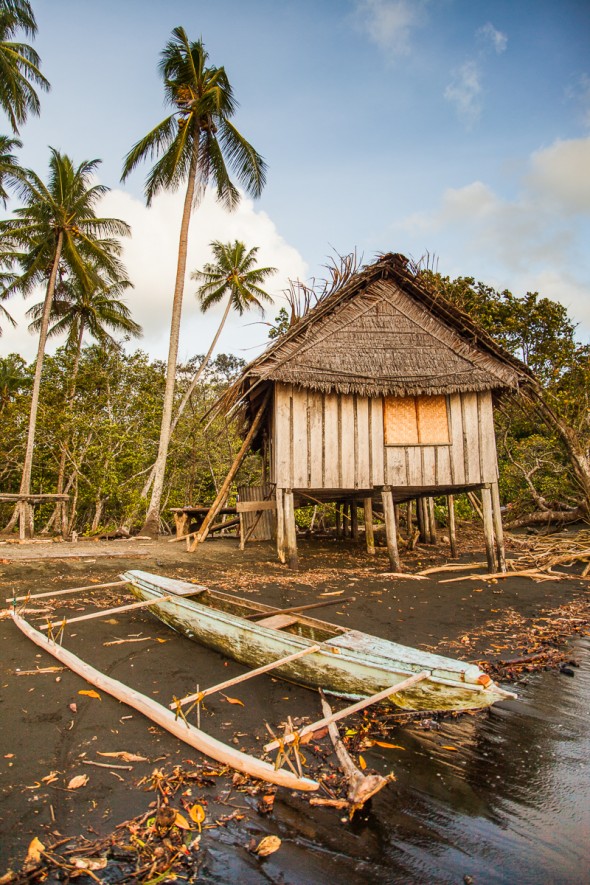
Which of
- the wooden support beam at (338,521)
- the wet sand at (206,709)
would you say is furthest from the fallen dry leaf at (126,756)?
the wooden support beam at (338,521)

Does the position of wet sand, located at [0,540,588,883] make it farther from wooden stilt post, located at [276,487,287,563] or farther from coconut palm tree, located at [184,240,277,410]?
coconut palm tree, located at [184,240,277,410]

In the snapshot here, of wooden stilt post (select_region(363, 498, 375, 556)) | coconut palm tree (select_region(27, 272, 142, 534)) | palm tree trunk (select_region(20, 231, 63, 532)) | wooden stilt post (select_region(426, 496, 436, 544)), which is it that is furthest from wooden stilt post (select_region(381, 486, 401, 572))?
coconut palm tree (select_region(27, 272, 142, 534))

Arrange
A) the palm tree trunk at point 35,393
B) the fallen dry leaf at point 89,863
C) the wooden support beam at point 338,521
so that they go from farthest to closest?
the wooden support beam at point 338,521 < the palm tree trunk at point 35,393 < the fallen dry leaf at point 89,863

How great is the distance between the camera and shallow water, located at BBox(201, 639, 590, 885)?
2441 millimetres

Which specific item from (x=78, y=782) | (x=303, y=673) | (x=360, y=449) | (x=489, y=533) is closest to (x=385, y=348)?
(x=360, y=449)

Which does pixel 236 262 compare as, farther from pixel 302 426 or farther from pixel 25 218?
pixel 302 426

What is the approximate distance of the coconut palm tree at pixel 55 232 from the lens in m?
18.8

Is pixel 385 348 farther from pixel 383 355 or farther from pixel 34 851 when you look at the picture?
pixel 34 851

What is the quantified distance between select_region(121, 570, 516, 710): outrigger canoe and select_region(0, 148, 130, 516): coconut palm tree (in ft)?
48.8

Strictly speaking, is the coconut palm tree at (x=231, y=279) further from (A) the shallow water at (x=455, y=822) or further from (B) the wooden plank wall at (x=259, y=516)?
(A) the shallow water at (x=455, y=822)

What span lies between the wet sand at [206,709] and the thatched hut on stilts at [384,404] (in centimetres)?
200

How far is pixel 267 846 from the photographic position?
252cm

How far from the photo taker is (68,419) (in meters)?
18.5

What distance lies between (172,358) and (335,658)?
44.7 feet
